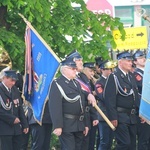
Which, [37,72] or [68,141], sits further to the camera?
[37,72]

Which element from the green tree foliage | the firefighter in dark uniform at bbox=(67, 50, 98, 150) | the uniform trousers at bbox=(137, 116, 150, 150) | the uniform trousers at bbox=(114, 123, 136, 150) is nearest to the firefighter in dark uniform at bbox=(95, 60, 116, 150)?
the uniform trousers at bbox=(137, 116, 150, 150)

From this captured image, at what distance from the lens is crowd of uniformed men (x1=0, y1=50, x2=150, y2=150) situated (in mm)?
9984

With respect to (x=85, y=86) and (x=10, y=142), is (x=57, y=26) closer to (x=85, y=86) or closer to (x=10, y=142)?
(x=85, y=86)

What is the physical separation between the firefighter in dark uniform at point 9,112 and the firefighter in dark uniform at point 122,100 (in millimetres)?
1524

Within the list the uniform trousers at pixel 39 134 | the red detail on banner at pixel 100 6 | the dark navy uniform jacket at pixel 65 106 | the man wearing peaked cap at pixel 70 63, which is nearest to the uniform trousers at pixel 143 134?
the uniform trousers at pixel 39 134

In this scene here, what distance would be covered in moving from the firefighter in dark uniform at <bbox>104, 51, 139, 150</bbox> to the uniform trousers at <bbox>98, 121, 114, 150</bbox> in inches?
46.6

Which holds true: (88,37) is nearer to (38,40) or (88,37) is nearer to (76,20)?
(76,20)

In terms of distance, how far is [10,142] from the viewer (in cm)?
1068

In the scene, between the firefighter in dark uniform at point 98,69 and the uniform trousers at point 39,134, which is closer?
the uniform trousers at point 39,134

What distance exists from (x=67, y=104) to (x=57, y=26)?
425 cm

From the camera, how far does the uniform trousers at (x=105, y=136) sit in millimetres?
12266

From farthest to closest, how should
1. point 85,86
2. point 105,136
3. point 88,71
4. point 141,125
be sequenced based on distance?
point 105,136, point 88,71, point 141,125, point 85,86

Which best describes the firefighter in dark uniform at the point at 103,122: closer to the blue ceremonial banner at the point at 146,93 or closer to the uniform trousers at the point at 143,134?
the uniform trousers at the point at 143,134

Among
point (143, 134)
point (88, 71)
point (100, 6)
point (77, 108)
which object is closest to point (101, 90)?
point (88, 71)
